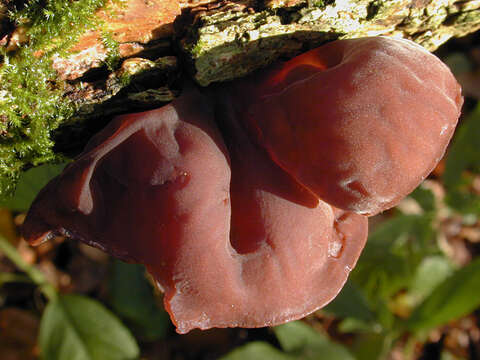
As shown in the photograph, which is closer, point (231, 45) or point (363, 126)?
point (363, 126)

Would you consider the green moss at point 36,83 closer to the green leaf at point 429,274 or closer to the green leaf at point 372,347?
the green leaf at point 372,347

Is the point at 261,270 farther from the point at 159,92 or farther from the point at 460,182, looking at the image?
the point at 460,182

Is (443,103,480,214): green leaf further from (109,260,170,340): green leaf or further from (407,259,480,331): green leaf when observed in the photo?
(109,260,170,340): green leaf

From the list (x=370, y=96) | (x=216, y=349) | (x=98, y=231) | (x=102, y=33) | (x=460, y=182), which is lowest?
(x=216, y=349)

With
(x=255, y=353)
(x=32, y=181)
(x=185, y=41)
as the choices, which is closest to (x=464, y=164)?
(x=255, y=353)

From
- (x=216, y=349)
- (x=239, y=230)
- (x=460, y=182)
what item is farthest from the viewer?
(x=216, y=349)

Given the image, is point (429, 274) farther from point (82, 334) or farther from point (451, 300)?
point (82, 334)

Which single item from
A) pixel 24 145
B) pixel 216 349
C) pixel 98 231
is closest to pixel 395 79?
pixel 98 231
